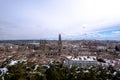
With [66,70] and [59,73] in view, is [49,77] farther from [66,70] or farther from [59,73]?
[66,70]

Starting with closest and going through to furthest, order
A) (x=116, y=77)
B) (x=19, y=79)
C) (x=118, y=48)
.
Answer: (x=19, y=79)
(x=116, y=77)
(x=118, y=48)

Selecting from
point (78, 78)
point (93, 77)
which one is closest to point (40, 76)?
point (78, 78)

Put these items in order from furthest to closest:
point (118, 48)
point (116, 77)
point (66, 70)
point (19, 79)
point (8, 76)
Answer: point (118, 48) < point (66, 70) < point (116, 77) < point (8, 76) < point (19, 79)

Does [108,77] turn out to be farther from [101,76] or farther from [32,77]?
[32,77]

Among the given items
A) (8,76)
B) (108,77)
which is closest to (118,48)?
(108,77)

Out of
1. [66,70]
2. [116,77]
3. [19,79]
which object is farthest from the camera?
[66,70]

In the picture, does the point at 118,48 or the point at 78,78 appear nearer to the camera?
the point at 78,78

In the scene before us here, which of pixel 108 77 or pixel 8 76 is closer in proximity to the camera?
pixel 8 76

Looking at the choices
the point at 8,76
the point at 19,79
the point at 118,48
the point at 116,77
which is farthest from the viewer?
the point at 118,48

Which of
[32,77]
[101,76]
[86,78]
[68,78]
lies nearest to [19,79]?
[32,77]
